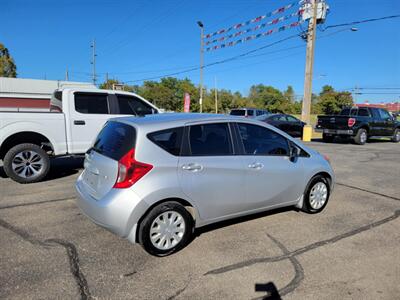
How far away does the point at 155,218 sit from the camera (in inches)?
130

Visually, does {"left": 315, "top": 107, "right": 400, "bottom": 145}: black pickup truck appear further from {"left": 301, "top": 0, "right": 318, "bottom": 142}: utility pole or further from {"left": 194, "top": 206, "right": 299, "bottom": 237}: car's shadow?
{"left": 194, "top": 206, "right": 299, "bottom": 237}: car's shadow

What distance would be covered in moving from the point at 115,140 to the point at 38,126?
3.73 m

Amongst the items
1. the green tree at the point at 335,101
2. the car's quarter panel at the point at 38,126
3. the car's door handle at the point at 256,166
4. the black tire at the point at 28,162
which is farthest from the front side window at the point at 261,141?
the green tree at the point at 335,101

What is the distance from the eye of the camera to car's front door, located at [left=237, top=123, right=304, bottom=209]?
404 cm

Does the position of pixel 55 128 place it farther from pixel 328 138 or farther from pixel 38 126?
pixel 328 138

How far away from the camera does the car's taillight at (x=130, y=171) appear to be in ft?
10.6

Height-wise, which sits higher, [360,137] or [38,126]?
[38,126]

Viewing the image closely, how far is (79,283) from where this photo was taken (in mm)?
2914

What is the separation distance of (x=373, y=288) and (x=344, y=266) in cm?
41

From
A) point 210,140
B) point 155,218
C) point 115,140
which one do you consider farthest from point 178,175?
point 115,140

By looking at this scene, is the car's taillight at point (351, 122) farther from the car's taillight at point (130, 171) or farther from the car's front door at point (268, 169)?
the car's taillight at point (130, 171)

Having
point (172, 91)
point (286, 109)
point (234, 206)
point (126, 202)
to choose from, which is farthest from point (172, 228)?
point (286, 109)

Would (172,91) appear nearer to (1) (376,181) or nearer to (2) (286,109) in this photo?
(2) (286,109)

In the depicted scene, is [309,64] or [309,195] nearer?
[309,195]
